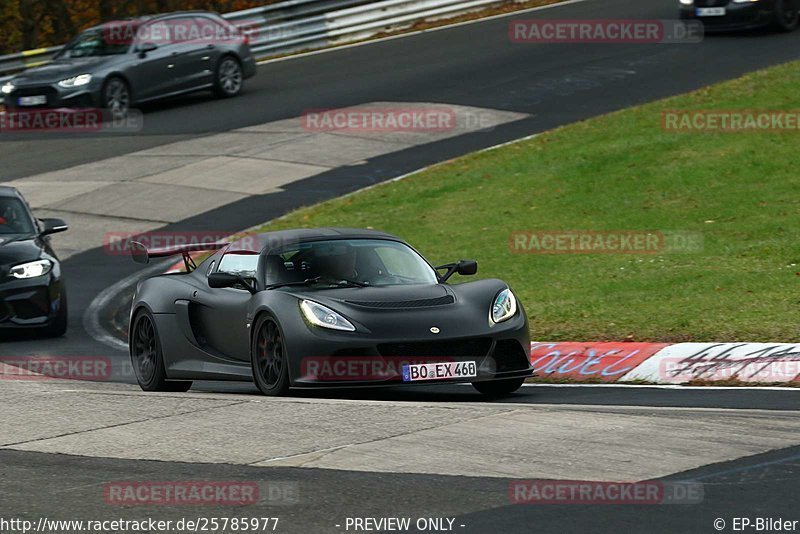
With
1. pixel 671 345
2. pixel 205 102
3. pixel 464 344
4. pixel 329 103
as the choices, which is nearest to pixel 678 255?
pixel 671 345

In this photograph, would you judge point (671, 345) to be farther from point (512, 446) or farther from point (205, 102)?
point (205, 102)

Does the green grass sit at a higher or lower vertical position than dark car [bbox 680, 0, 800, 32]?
lower

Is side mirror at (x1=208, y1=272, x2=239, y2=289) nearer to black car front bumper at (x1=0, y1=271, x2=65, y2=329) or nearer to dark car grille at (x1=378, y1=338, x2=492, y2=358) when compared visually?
dark car grille at (x1=378, y1=338, x2=492, y2=358)

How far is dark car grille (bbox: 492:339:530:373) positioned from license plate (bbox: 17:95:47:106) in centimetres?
1741

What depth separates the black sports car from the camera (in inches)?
372

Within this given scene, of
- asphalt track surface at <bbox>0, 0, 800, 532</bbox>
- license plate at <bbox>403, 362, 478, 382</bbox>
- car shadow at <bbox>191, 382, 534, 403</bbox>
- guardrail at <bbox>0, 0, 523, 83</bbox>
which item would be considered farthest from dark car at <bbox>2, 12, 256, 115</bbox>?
license plate at <bbox>403, 362, 478, 382</bbox>

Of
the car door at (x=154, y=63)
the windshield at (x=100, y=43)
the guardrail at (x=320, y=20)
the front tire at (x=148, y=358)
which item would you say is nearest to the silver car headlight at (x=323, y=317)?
the front tire at (x=148, y=358)

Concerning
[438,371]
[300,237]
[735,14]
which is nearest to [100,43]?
[735,14]

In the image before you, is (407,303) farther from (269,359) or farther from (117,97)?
(117,97)

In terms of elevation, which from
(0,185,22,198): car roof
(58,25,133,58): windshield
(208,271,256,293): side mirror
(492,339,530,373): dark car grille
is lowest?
(492,339,530,373): dark car grille

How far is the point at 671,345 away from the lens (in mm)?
11086

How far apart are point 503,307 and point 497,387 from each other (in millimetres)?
607

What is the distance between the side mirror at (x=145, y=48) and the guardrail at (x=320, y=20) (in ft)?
17.9

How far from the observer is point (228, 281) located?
10258 millimetres
